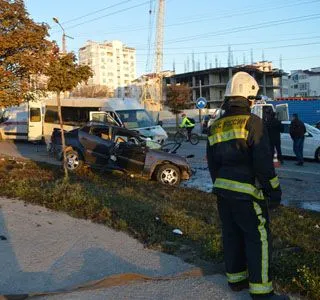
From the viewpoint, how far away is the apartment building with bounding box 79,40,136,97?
132 metres

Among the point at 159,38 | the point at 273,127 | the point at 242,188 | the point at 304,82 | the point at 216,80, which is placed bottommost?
the point at 242,188

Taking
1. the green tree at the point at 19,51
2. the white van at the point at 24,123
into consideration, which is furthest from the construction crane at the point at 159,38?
the green tree at the point at 19,51

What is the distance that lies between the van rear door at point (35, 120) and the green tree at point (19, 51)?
41.2 feet

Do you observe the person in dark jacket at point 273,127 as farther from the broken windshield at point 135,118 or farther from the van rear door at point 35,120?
the van rear door at point 35,120

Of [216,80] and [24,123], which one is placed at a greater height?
[216,80]

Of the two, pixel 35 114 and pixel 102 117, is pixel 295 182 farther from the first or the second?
pixel 35 114

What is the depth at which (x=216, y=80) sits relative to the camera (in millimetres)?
99875

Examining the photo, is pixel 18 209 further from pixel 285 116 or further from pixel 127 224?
pixel 285 116

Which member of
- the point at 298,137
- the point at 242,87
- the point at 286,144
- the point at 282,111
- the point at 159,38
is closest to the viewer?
the point at 242,87

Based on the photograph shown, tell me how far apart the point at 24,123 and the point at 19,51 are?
1488 centimetres

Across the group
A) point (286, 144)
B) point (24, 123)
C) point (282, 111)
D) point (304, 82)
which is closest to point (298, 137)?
point (286, 144)

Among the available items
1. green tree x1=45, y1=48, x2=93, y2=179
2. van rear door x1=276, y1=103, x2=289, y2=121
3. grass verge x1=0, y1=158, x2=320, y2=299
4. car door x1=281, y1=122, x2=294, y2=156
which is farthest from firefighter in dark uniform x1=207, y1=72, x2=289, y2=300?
van rear door x1=276, y1=103, x2=289, y2=121

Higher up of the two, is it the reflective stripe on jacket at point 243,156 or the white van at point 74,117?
the white van at point 74,117

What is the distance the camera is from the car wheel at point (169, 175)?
39.5 ft
